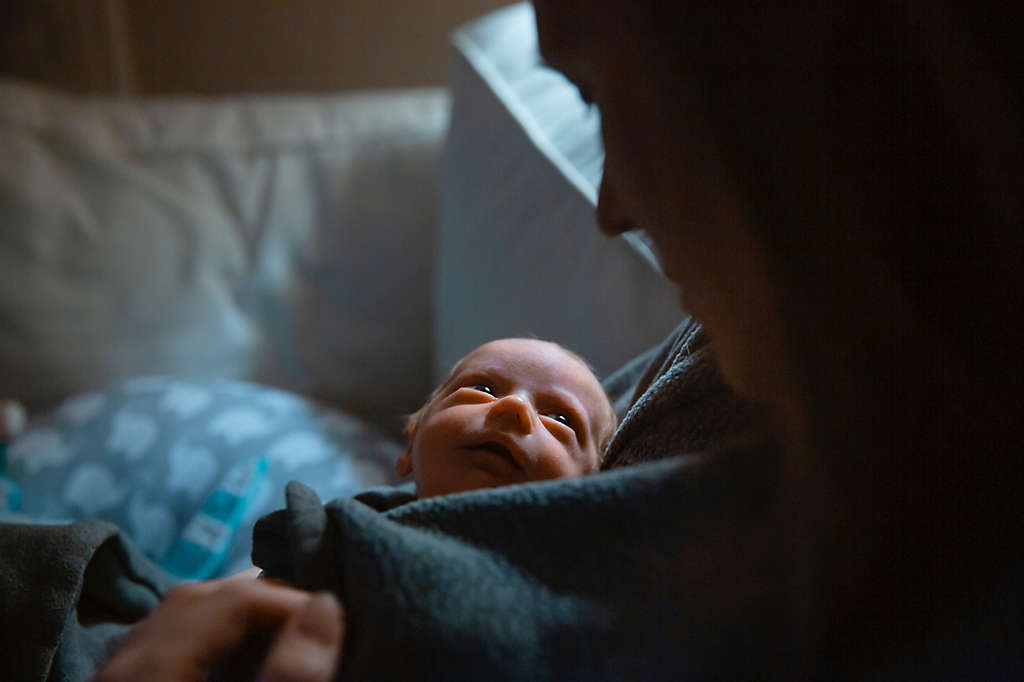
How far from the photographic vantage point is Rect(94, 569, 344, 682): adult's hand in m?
0.33

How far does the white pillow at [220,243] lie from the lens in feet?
3.71

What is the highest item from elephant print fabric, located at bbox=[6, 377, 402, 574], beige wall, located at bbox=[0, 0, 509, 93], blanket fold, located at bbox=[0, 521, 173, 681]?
beige wall, located at bbox=[0, 0, 509, 93]

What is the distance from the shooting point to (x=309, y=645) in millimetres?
339

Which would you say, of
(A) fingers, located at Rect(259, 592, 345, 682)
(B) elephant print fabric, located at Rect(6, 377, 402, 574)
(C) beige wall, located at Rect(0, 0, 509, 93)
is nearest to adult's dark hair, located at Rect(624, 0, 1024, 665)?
(A) fingers, located at Rect(259, 592, 345, 682)

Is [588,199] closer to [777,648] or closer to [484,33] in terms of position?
[484,33]

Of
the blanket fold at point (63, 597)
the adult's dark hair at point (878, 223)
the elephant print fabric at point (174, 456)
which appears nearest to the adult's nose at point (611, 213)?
the adult's dark hair at point (878, 223)

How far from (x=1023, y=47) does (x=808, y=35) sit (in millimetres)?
83

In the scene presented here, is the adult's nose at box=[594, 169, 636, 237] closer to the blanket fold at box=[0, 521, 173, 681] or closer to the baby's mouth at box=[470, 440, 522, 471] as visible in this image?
the baby's mouth at box=[470, 440, 522, 471]

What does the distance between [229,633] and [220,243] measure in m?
0.91

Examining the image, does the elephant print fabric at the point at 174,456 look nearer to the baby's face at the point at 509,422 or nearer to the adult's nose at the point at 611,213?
the baby's face at the point at 509,422

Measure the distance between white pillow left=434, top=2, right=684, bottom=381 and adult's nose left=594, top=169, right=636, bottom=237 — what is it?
26cm

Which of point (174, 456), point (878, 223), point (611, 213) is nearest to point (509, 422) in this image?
point (611, 213)

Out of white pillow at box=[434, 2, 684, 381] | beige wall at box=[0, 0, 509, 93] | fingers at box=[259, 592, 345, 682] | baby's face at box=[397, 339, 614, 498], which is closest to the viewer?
fingers at box=[259, 592, 345, 682]

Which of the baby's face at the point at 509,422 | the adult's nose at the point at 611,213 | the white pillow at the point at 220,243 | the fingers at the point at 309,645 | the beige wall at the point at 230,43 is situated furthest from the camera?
the beige wall at the point at 230,43
